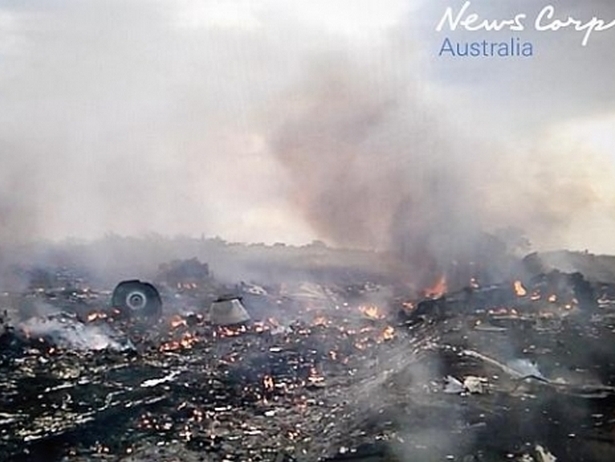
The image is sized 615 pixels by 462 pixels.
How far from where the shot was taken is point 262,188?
2033mm

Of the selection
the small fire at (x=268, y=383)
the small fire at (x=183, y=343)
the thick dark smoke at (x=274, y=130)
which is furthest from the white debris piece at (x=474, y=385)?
the small fire at (x=183, y=343)

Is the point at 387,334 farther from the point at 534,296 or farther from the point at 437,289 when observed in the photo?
the point at 534,296

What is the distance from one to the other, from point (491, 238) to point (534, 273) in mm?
134

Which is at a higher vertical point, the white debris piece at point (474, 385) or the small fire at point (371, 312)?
the small fire at point (371, 312)

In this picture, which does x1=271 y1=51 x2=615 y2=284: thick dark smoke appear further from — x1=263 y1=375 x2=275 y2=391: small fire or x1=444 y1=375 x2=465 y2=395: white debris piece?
x1=263 y1=375 x2=275 y2=391: small fire

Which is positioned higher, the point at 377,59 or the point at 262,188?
the point at 377,59

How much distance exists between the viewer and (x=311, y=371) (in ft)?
6.70

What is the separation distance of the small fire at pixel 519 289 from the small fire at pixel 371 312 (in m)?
0.32

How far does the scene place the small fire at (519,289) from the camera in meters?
2.07

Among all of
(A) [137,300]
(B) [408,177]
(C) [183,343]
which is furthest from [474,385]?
(A) [137,300]

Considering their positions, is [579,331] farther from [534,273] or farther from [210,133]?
[210,133]

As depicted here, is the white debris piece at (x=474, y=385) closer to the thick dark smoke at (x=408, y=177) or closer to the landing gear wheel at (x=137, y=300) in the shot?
the thick dark smoke at (x=408, y=177)

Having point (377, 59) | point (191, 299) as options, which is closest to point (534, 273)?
point (377, 59)

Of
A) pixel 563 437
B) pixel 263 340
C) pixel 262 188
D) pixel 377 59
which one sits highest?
pixel 377 59
